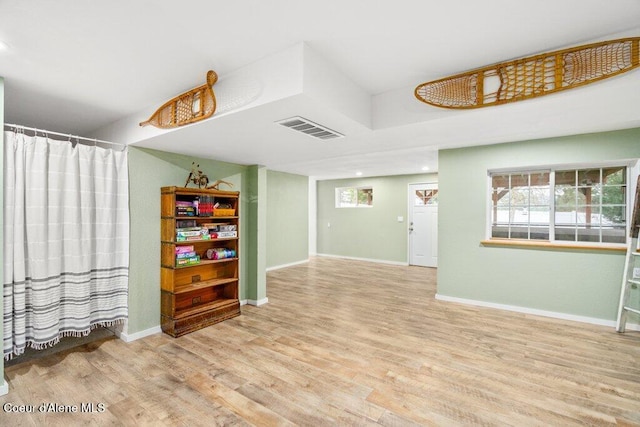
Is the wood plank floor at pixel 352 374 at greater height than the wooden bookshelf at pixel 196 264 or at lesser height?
lesser

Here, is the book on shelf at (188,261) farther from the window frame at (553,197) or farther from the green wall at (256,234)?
the window frame at (553,197)

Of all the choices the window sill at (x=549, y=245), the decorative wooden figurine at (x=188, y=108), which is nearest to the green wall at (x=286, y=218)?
the decorative wooden figurine at (x=188, y=108)

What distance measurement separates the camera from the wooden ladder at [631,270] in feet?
10.1

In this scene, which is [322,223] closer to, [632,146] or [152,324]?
[152,324]

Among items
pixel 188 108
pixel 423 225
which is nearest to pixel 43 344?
pixel 188 108

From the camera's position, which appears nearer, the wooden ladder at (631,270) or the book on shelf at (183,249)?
the wooden ladder at (631,270)

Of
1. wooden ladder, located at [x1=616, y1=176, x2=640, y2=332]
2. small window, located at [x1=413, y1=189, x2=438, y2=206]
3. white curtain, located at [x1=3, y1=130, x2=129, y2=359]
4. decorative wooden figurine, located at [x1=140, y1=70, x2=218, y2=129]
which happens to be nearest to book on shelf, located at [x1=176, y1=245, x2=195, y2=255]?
white curtain, located at [x1=3, y1=130, x2=129, y2=359]

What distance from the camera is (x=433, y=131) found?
100 inches

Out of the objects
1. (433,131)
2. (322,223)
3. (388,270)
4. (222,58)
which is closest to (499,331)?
(433,131)

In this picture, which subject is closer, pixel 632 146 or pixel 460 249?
pixel 632 146

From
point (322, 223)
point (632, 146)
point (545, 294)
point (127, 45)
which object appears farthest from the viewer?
point (322, 223)

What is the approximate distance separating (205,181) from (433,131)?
8.97 ft

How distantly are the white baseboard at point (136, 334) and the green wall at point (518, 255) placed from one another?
3875mm

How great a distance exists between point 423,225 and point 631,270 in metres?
3.83
